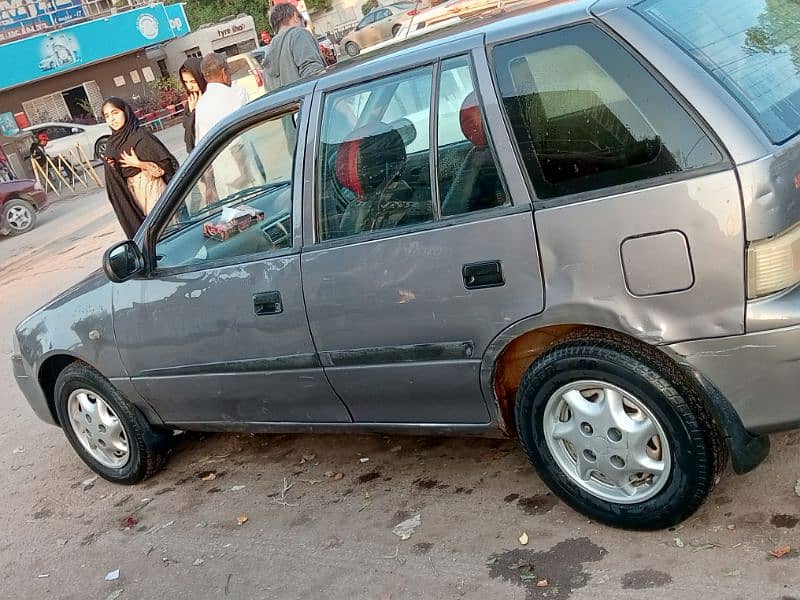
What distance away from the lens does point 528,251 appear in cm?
289

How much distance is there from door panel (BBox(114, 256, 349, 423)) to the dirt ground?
17.9 inches

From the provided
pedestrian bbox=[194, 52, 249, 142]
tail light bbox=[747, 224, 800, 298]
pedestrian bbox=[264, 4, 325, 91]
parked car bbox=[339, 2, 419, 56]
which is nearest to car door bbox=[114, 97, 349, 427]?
tail light bbox=[747, 224, 800, 298]

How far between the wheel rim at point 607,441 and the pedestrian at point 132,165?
450 centimetres

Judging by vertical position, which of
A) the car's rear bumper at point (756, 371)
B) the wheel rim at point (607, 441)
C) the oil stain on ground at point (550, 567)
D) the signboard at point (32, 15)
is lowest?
the oil stain on ground at point (550, 567)

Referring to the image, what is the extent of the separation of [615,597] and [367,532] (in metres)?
1.15

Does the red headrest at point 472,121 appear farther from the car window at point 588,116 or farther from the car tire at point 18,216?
the car tire at point 18,216

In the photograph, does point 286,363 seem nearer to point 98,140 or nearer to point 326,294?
point 326,294

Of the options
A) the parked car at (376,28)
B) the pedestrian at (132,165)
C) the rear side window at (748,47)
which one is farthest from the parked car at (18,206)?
the parked car at (376,28)

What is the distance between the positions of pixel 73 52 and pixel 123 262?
32.2m

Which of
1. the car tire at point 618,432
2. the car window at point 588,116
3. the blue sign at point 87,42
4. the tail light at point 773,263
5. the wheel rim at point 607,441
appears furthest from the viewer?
the blue sign at point 87,42

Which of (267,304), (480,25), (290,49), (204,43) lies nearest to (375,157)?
(480,25)

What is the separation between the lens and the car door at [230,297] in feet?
11.8

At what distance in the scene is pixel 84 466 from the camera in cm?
511

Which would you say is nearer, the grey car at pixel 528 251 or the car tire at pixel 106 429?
the grey car at pixel 528 251
